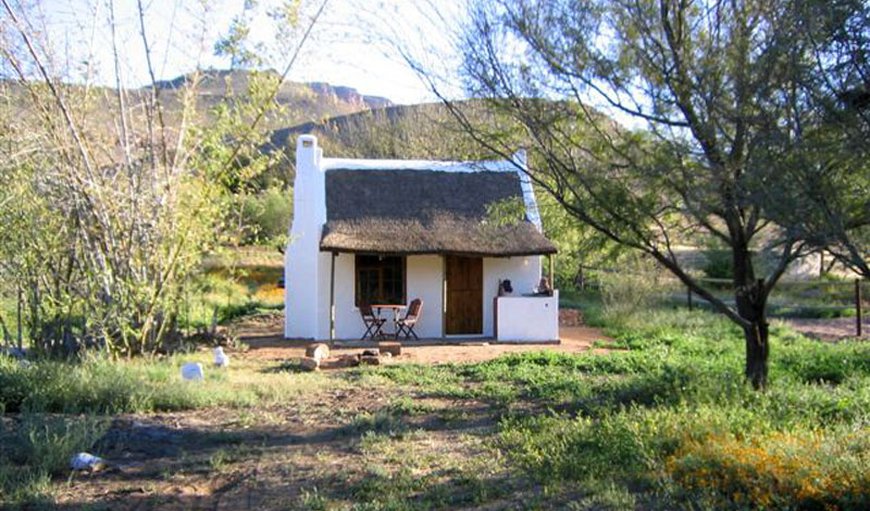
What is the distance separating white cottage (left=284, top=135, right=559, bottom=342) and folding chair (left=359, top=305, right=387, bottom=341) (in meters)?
0.26

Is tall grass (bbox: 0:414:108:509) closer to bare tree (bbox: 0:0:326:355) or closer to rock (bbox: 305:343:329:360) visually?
bare tree (bbox: 0:0:326:355)

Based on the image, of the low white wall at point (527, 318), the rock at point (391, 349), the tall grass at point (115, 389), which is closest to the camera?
the tall grass at point (115, 389)

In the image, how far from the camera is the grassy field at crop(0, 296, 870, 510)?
5.77 m

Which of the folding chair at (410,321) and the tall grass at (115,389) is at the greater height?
the folding chair at (410,321)

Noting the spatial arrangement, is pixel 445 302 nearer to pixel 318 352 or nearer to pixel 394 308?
pixel 394 308

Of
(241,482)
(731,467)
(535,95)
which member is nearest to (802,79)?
(731,467)

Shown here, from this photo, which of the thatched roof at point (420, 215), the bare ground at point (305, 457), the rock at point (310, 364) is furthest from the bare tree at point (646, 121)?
the thatched roof at point (420, 215)

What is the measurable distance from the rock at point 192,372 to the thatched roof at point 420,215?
6.01 meters

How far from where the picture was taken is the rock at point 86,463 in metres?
6.70

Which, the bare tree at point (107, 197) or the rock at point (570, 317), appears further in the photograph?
the rock at point (570, 317)

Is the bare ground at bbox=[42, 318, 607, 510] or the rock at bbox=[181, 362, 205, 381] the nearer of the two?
the bare ground at bbox=[42, 318, 607, 510]

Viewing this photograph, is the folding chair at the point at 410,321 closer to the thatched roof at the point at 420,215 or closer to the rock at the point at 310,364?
the thatched roof at the point at 420,215

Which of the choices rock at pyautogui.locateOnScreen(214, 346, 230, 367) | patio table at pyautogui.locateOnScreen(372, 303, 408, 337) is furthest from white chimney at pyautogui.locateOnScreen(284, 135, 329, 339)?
rock at pyautogui.locateOnScreen(214, 346, 230, 367)

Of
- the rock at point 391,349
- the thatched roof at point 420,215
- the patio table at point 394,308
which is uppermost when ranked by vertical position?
the thatched roof at point 420,215
